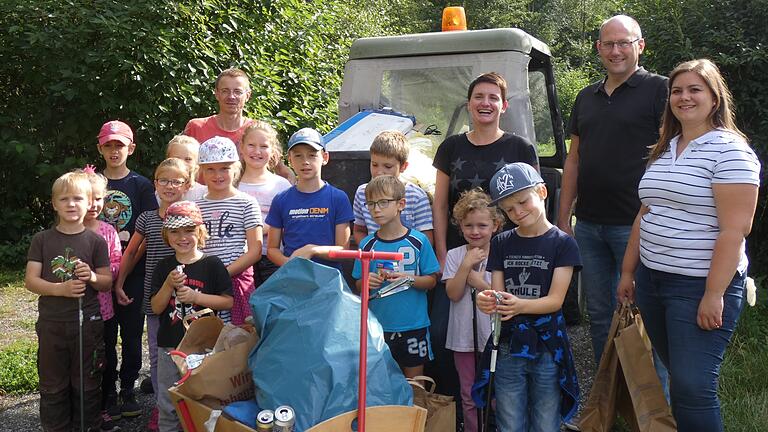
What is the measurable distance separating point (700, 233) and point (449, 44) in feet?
8.26

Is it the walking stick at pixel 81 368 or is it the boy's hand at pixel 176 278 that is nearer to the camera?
the boy's hand at pixel 176 278

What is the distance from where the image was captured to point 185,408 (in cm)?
314

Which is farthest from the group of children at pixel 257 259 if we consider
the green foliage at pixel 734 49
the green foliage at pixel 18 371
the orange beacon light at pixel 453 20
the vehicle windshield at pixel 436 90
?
the green foliage at pixel 734 49

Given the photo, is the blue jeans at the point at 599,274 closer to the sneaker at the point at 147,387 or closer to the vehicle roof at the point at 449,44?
the vehicle roof at the point at 449,44

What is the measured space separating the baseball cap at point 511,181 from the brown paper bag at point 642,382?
813 mm

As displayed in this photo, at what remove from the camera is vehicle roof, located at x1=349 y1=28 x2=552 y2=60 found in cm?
492

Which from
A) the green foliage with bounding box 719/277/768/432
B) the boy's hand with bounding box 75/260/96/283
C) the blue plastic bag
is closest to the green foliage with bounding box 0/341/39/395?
the boy's hand with bounding box 75/260/96/283

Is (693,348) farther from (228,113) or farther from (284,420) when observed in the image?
(228,113)

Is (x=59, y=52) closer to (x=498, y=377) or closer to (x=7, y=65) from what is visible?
(x=7, y=65)

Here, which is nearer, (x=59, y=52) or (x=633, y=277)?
(x=633, y=277)

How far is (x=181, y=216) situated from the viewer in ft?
12.6

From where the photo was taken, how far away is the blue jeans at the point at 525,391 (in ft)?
10.9

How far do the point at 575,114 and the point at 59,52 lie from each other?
613cm

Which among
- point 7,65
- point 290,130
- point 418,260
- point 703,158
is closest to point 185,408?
point 418,260
